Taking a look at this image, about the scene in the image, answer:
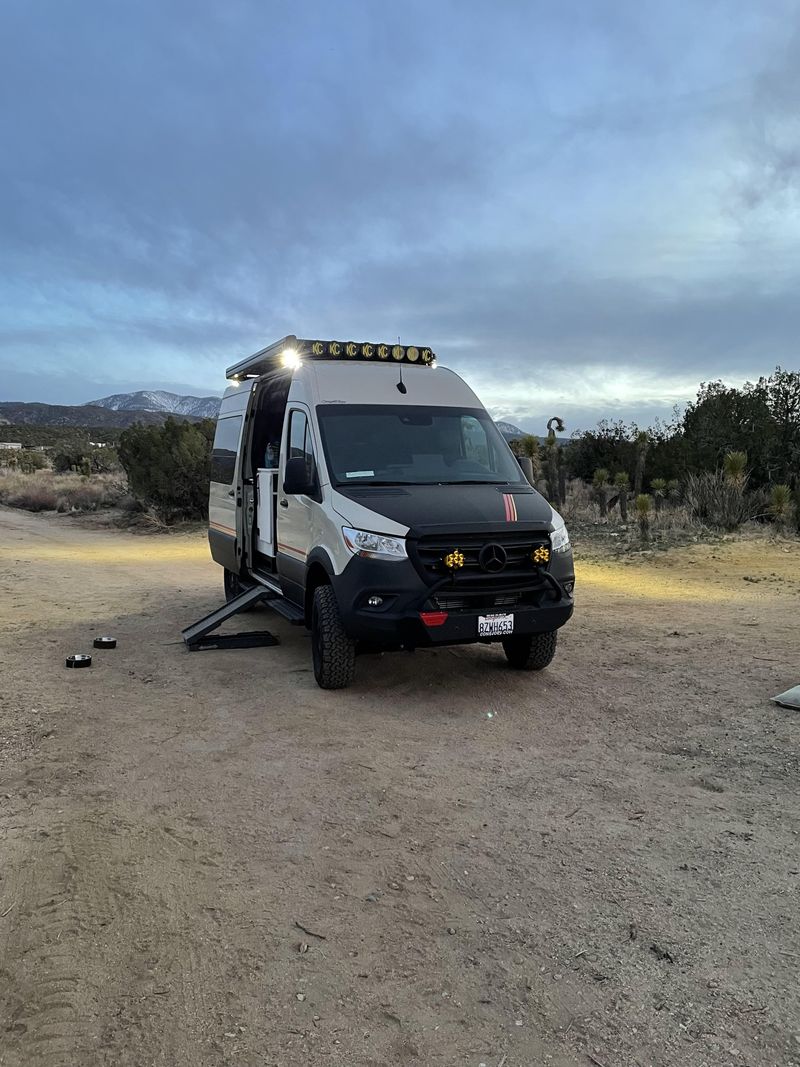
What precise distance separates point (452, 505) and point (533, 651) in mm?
1513

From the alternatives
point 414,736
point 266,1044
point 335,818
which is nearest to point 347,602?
point 414,736

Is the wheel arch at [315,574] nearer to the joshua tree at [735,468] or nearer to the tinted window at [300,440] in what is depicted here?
the tinted window at [300,440]

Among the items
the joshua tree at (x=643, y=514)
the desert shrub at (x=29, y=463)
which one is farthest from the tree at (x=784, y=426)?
the desert shrub at (x=29, y=463)

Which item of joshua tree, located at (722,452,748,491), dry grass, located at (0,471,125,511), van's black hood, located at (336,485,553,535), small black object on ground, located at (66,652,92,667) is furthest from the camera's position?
dry grass, located at (0,471,125,511)

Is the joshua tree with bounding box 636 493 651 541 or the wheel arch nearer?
the wheel arch

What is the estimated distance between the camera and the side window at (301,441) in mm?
6391

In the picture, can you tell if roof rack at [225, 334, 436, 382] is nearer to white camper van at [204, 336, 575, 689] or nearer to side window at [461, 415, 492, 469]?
white camper van at [204, 336, 575, 689]

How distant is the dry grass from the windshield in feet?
65.4

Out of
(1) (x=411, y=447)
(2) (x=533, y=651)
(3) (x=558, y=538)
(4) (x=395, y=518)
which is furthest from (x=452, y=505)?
(2) (x=533, y=651)

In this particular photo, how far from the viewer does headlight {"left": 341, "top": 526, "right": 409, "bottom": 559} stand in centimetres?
537

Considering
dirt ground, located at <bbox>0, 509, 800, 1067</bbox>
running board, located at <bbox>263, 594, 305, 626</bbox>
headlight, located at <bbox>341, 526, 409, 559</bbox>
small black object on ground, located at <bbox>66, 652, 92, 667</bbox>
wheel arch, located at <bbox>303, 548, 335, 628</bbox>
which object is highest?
headlight, located at <bbox>341, 526, 409, 559</bbox>

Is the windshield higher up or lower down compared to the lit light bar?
lower down

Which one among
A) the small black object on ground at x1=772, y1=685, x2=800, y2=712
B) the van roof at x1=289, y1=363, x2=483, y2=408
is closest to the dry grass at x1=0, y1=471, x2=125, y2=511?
the van roof at x1=289, y1=363, x2=483, y2=408

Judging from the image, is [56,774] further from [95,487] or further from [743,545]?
[95,487]
